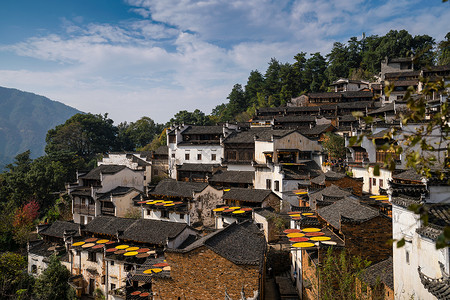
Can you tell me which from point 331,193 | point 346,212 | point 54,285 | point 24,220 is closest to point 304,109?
point 331,193

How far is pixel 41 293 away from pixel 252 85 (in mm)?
63466

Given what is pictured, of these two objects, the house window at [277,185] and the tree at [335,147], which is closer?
the house window at [277,185]

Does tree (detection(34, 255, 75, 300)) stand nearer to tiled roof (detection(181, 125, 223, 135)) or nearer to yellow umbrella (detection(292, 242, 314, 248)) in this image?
yellow umbrella (detection(292, 242, 314, 248))

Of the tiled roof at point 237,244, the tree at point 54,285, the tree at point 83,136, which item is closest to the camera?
the tiled roof at point 237,244

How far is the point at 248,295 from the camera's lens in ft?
46.5

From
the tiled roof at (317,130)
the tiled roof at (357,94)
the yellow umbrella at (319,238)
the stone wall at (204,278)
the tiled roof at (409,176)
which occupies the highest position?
the tiled roof at (357,94)

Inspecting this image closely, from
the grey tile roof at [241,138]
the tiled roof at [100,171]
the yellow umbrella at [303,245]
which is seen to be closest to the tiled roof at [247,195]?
the grey tile roof at [241,138]

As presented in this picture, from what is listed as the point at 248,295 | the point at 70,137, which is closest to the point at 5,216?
the point at 70,137

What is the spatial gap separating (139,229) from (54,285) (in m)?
7.42

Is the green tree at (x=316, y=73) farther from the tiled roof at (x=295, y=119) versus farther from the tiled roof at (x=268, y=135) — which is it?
the tiled roof at (x=268, y=135)

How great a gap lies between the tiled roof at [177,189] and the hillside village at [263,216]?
0.73 feet

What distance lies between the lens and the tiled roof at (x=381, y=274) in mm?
12516

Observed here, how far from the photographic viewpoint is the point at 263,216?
2653cm

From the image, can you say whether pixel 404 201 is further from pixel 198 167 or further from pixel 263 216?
pixel 198 167
